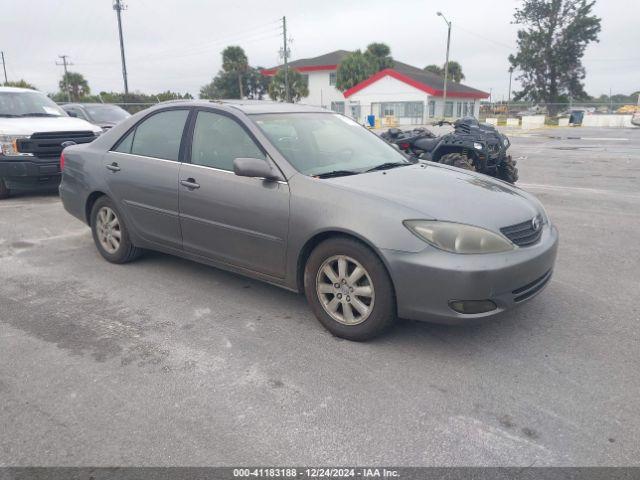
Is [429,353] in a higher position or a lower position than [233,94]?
lower

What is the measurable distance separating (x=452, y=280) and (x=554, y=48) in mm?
64401

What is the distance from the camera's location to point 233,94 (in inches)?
2436

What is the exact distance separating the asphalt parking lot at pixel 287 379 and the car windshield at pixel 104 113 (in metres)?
9.09

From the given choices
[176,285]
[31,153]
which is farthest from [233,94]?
[176,285]

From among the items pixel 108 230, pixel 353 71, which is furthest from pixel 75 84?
pixel 108 230

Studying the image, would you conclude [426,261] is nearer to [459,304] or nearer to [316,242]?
[459,304]

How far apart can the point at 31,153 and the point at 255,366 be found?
7.08 meters

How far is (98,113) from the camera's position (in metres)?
13.2

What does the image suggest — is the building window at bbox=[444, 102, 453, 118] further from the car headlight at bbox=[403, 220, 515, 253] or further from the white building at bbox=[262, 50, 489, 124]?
the car headlight at bbox=[403, 220, 515, 253]

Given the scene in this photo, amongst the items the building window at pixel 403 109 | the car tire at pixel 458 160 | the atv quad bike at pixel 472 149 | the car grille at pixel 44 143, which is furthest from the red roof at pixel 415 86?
the car grille at pixel 44 143

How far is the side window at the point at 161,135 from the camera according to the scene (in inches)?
178

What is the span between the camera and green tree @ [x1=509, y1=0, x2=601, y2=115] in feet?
186

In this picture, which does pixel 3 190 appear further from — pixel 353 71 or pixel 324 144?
pixel 353 71

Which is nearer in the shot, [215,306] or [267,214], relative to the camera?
[267,214]
